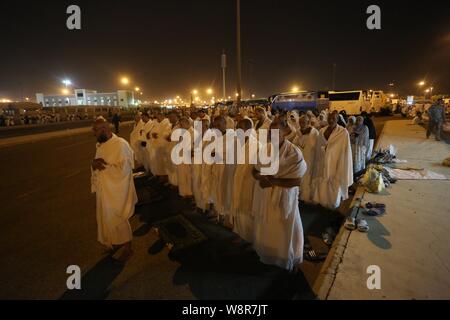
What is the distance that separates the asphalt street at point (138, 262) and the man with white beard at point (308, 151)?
385mm

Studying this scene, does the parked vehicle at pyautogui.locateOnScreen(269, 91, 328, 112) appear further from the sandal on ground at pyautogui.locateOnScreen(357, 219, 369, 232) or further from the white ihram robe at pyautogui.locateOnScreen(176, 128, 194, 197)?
the sandal on ground at pyautogui.locateOnScreen(357, 219, 369, 232)

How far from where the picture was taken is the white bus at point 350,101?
3120 cm

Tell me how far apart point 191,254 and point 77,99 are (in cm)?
11363

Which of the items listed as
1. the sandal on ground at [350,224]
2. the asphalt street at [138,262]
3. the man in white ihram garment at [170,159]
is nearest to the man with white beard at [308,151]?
the asphalt street at [138,262]

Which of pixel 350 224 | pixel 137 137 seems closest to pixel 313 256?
pixel 350 224

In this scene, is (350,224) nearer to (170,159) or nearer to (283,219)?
(283,219)

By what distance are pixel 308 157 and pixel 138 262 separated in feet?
11.9

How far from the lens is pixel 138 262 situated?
12.6 feet

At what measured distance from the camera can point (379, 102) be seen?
3481 centimetres

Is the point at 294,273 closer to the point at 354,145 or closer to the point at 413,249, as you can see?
the point at 413,249

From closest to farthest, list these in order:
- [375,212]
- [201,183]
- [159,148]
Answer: [375,212] < [201,183] < [159,148]

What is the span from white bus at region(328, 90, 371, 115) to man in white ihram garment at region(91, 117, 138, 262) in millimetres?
31419

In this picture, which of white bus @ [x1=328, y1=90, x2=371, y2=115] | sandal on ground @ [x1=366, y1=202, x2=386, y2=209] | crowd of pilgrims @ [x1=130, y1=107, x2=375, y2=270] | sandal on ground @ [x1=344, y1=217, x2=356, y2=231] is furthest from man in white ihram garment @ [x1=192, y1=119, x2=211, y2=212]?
white bus @ [x1=328, y1=90, x2=371, y2=115]
